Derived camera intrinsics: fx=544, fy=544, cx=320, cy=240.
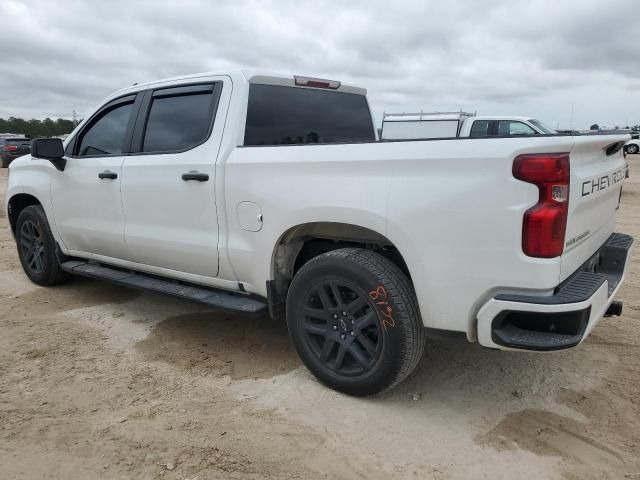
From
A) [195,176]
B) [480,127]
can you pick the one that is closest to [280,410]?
[195,176]

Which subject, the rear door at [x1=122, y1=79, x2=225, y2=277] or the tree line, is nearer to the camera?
the rear door at [x1=122, y1=79, x2=225, y2=277]

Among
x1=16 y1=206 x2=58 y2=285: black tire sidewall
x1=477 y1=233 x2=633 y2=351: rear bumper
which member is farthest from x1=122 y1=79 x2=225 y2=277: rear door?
x1=477 y1=233 x2=633 y2=351: rear bumper

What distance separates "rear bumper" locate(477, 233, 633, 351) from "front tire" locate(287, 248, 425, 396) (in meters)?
0.43

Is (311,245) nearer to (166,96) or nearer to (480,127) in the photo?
(166,96)

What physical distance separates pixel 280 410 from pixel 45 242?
3.39 m

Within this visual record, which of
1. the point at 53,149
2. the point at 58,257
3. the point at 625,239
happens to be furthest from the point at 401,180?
the point at 58,257

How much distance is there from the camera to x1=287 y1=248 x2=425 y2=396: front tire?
289 centimetres

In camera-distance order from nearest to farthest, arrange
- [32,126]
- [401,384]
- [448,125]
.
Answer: [401,384] < [448,125] < [32,126]

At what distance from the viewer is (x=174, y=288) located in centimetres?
407

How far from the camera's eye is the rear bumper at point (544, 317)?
8.16ft

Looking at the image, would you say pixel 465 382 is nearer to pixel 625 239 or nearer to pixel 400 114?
pixel 625 239

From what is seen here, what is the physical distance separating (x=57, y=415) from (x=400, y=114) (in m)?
17.0

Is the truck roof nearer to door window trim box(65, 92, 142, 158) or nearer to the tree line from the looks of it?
door window trim box(65, 92, 142, 158)

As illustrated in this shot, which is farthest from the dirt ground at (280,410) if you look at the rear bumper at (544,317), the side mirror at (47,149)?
the side mirror at (47,149)
